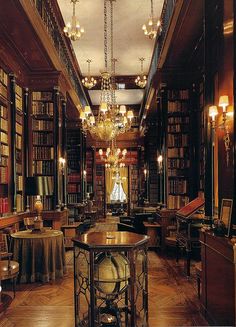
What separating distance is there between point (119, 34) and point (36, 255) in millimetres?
5913

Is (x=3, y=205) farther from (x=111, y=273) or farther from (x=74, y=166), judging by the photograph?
(x=74, y=166)

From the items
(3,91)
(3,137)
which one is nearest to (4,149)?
(3,137)

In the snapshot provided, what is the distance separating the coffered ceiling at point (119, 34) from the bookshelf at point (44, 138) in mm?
1891

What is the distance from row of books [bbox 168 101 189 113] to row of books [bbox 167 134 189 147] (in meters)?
0.53

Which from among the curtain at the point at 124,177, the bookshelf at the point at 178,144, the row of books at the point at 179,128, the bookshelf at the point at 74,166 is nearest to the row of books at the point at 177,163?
the bookshelf at the point at 178,144

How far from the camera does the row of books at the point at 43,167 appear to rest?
7.80 m

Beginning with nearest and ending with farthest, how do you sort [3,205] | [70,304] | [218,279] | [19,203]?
[218,279] → [70,304] → [3,205] → [19,203]

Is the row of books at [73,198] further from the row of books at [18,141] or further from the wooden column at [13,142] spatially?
the wooden column at [13,142]

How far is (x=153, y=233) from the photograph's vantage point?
7.87 meters

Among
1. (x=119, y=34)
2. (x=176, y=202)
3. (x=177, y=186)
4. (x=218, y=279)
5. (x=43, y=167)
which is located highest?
(x=119, y=34)

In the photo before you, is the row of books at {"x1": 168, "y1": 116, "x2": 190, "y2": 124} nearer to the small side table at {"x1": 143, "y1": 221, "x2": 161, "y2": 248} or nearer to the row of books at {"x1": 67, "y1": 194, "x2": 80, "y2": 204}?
the small side table at {"x1": 143, "y1": 221, "x2": 161, "y2": 248}

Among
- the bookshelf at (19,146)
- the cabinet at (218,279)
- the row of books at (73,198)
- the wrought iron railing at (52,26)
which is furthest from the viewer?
the row of books at (73,198)

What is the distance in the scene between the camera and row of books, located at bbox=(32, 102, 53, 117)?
784cm

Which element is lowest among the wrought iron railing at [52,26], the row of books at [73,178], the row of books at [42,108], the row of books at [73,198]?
the row of books at [73,198]
